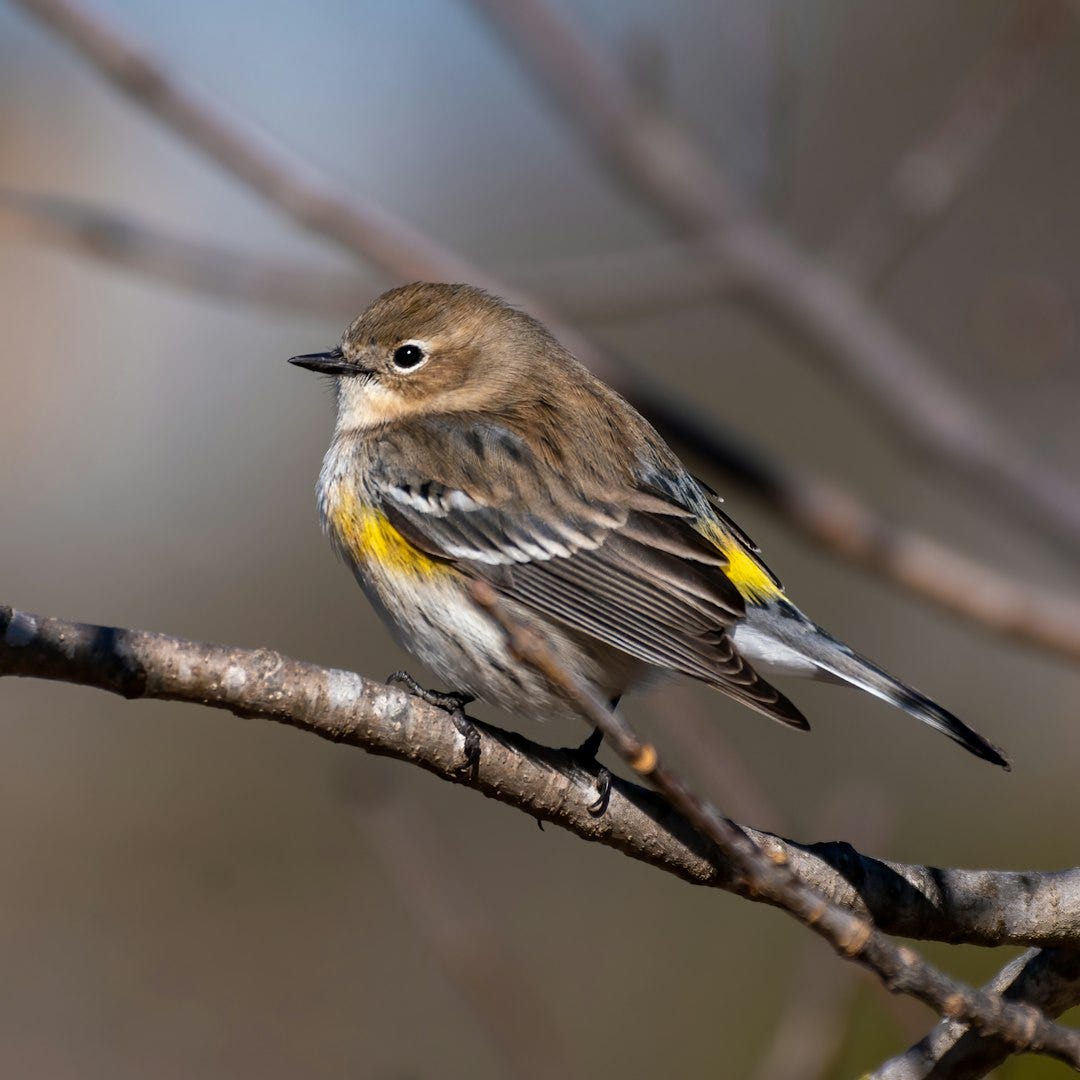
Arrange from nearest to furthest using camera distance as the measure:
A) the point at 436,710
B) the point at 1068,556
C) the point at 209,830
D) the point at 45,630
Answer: the point at 45,630 < the point at 436,710 < the point at 1068,556 < the point at 209,830

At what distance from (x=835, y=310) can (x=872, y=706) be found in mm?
7323

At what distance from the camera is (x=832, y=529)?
14.3 feet

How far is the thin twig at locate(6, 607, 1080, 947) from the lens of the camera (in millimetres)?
2482

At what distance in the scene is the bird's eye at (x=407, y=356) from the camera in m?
5.23

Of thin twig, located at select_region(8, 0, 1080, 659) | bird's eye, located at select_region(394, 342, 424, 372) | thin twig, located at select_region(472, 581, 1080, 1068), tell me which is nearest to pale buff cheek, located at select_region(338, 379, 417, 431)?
bird's eye, located at select_region(394, 342, 424, 372)

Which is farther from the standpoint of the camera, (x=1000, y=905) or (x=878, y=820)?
(x=878, y=820)

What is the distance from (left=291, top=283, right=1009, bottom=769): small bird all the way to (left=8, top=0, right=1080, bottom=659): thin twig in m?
0.27

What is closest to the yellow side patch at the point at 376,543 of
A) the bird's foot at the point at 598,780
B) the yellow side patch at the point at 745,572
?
the yellow side patch at the point at 745,572

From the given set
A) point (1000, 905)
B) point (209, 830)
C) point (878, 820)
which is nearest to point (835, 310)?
point (878, 820)

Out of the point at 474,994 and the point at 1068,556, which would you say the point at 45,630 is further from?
the point at 1068,556

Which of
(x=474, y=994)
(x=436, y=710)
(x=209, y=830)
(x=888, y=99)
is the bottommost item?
(x=474, y=994)

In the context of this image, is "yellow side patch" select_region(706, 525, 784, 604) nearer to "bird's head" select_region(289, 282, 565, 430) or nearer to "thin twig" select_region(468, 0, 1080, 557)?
"thin twig" select_region(468, 0, 1080, 557)

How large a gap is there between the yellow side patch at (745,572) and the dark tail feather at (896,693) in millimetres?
285

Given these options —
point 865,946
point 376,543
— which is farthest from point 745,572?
point 865,946
